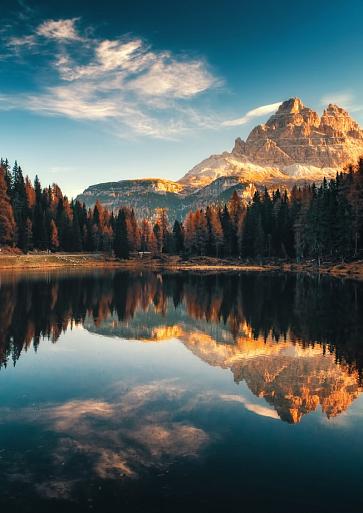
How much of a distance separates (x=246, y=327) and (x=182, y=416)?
17.8m

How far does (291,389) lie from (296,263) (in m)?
99.2

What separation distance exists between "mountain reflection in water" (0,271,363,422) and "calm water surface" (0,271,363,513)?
13cm

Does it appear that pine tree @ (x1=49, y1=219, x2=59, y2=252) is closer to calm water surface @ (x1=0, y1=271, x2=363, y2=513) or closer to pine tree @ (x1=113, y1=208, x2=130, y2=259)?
pine tree @ (x1=113, y1=208, x2=130, y2=259)

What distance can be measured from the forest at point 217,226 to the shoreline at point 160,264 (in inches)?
144

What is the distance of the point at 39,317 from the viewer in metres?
36.1

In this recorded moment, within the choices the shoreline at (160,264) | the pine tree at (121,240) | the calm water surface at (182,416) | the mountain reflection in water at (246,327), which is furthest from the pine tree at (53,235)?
the calm water surface at (182,416)

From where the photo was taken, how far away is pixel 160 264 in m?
144

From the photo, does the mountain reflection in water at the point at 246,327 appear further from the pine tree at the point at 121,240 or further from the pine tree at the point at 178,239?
the pine tree at the point at 178,239

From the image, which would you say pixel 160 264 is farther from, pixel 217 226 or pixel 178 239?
pixel 217 226

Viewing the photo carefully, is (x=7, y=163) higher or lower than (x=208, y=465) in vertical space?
higher

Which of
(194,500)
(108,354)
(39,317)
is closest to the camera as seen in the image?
(194,500)

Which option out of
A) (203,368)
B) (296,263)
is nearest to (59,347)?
(203,368)

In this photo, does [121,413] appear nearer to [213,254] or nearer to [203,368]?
[203,368]

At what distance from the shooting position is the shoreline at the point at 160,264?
294 feet
